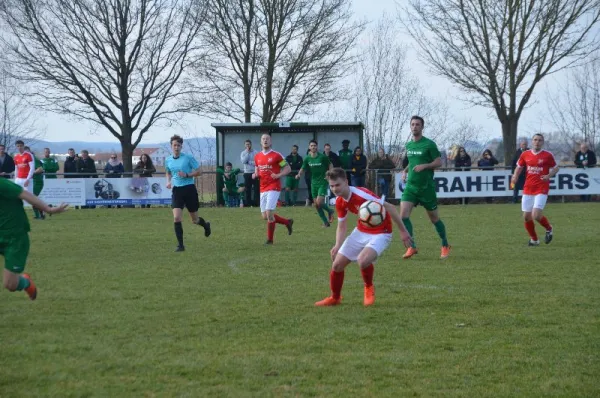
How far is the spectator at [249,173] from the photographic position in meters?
26.2

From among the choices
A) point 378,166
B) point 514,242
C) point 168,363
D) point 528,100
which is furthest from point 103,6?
point 168,363

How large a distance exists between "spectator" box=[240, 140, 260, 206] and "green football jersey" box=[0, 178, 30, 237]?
689 inches

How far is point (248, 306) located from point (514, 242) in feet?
25.9

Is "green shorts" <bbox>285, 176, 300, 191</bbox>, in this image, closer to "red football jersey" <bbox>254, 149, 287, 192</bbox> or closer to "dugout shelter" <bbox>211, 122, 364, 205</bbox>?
"dugout shelter" <bbox>211, 122, 364, 205</bbox>

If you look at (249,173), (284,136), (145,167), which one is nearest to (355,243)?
(249,173)

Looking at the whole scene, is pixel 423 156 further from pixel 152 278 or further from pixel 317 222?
pixel 317 222

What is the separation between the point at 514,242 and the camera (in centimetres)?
1516

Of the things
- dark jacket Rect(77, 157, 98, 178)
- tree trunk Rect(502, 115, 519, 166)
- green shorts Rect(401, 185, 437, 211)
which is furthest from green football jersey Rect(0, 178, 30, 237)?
tree trunk Rect(502, 115, 519, 166)

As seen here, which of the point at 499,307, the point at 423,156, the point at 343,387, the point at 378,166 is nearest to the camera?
the point at 343,387

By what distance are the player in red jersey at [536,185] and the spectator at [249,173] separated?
12085 millimetres

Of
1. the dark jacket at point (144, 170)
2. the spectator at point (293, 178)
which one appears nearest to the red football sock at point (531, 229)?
the spectator at point (293, 178)

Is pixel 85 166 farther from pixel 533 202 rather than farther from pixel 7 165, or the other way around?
pixel 533 202

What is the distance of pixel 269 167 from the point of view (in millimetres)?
15578

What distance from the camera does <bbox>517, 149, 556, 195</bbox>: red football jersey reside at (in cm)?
1471
